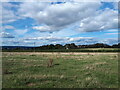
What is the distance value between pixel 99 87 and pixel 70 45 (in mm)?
102463

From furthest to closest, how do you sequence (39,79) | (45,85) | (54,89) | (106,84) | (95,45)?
(95,45)
(39,79)
(106,84)
(45,85)
(54,89)

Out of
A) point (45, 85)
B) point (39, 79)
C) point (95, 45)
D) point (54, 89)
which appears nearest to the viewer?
point (54, 89)

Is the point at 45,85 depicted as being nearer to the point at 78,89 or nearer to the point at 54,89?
the point at 54,89

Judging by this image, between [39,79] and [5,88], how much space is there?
226 centimetres

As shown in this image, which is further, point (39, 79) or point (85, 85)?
point (39, 79)

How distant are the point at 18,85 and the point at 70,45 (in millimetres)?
102748

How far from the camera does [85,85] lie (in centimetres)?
755

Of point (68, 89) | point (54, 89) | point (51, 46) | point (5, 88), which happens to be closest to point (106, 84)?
point (68, 89)

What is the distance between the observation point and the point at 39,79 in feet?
28.4

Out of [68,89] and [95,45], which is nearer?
[68,89]

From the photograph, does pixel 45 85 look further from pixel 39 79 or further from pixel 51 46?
pixel 51 46

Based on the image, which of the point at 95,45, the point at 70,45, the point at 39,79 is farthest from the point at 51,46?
the point at 39,79

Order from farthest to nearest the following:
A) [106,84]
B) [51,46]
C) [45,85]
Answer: [51,46] < [106,84] < [45,85]

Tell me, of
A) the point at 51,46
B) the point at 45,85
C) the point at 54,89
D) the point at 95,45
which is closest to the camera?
the point at 54,89
